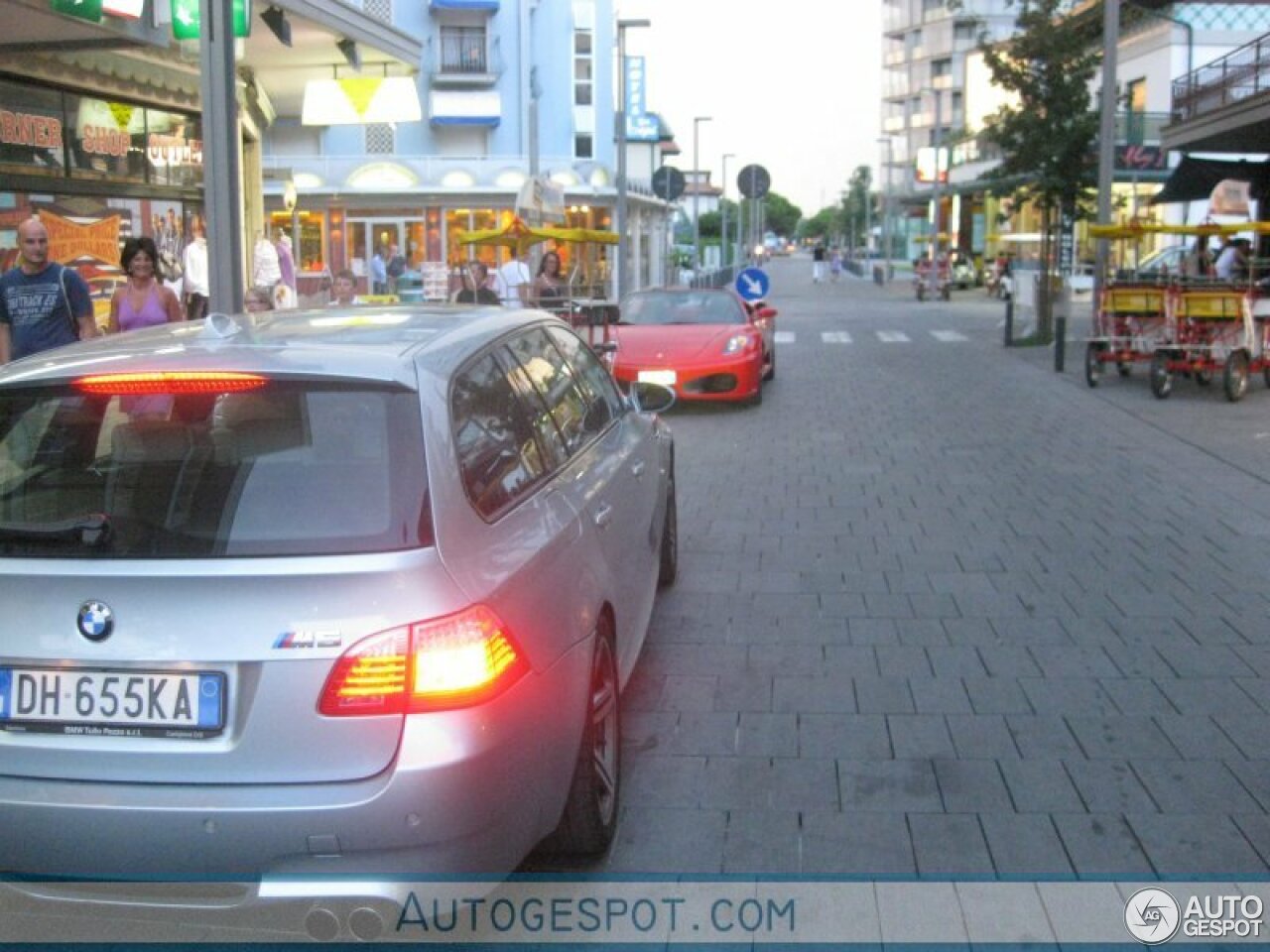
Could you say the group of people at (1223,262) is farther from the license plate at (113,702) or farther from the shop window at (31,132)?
the license plate at (113,702)

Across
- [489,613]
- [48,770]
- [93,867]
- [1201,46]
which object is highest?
[1201,46]

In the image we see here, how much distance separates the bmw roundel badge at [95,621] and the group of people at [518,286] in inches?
471

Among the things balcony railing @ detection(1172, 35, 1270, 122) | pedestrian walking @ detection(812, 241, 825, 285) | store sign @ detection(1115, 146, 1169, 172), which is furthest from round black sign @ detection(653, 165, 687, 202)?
pedestrian walking @ detection(812, 241, 825, 285)

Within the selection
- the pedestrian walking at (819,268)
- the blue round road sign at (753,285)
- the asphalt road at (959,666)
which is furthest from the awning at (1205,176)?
the pedestrian walking at (819,268)

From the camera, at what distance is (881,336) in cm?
2766

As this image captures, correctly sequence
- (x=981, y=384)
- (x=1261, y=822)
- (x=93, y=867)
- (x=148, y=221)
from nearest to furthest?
(x=93, y=867)
(x=1261, y=822)
(x=148, y=221)
(x=981, y=384)

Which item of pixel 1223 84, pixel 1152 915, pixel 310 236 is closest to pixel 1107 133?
pixel 1223 84

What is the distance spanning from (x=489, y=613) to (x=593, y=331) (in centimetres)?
1238

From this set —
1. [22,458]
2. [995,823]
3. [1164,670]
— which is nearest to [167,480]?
[22,458]

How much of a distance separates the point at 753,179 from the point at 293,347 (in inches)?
932

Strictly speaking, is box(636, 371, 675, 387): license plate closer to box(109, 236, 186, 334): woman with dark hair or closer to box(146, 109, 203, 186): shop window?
box(146, 109, 203, 186): shop window

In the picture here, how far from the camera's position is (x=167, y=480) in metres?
3.47

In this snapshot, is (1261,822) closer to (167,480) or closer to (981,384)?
(167,480)

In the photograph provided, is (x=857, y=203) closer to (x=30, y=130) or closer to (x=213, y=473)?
(x=30, y=130)
